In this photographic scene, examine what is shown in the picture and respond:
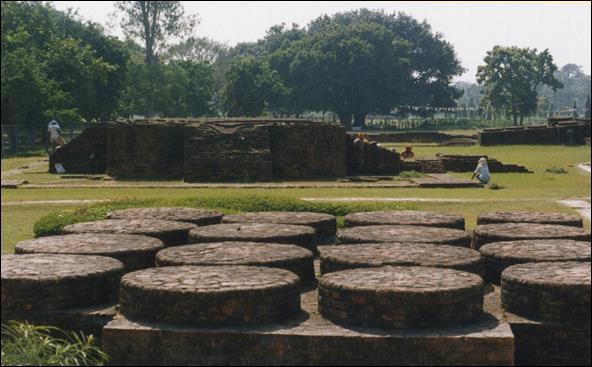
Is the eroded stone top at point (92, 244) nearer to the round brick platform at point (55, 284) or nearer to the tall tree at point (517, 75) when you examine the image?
the round brick platform at point (55, 284)

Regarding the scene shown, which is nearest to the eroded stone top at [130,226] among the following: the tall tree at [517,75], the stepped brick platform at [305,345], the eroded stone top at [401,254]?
the eroded stone top at [401,254]

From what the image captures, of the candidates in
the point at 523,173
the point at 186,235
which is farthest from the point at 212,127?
the point at 186,235

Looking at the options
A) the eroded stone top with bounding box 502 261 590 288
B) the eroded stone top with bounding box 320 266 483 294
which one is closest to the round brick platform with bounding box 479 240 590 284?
the eroded stone top with bounding box 502 261 590 288

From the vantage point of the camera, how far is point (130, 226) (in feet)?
27.0

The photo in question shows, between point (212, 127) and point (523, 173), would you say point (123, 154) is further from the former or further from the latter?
point (523, 173)

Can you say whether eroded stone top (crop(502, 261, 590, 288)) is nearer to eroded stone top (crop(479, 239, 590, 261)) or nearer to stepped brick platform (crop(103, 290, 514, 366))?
eroded stone top (crop(479, 239, 590, 261))

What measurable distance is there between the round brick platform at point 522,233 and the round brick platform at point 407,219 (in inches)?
18.5

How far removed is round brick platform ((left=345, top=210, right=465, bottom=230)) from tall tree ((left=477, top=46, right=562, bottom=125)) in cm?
4152

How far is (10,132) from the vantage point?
84.2 ft

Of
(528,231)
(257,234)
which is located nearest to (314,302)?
(257,234)

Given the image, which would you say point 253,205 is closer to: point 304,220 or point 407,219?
point 304,220

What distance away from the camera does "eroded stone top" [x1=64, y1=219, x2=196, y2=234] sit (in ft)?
26.2

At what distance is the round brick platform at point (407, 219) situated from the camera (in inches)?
336

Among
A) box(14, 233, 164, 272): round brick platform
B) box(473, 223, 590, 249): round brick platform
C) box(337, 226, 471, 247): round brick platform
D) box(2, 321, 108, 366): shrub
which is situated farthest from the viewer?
box(473, 223, 590, 249): round brick platform
